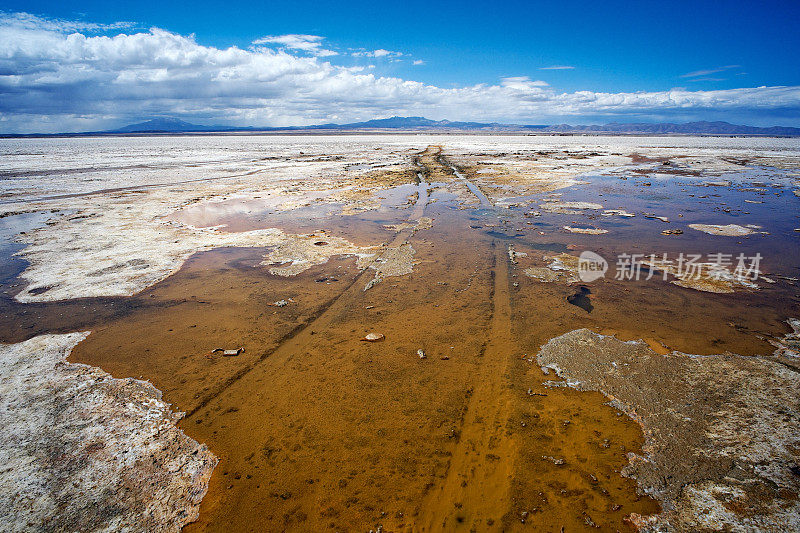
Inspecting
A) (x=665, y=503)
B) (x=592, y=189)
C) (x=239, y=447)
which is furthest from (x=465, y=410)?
(x=592, y=189)

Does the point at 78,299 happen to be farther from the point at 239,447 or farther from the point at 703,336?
the point at 703,336

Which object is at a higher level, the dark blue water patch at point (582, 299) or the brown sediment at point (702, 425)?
the dark blue water patch at point (582, 299)

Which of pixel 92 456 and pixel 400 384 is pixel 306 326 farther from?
pixel 92 456

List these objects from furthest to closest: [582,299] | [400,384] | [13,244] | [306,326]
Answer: [13,244] → [582,299] → [306,326] → [400,384]

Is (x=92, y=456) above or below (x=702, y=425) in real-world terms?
below

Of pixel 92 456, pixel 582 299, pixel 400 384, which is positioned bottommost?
pixel 92 456

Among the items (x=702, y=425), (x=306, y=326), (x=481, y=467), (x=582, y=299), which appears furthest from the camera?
(x=582, y=299)

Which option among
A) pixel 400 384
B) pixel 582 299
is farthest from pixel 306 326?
pixel 582 299

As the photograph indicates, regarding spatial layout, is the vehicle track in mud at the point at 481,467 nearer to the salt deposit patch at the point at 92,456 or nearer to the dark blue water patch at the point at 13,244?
the salt deposit patch at the point at 92,456

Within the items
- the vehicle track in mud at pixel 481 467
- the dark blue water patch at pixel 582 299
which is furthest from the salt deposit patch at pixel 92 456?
the dark blue water patch at pixel 582 299
